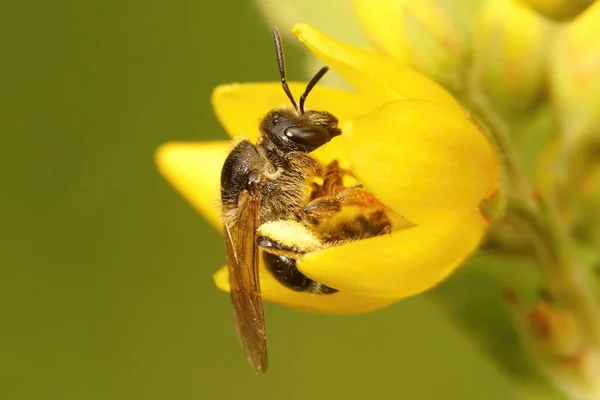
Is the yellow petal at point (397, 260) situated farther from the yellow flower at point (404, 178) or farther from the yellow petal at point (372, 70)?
the yellow petal at point (372, 70)

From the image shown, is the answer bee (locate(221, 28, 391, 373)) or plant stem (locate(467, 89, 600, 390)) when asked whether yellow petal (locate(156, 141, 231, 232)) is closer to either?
bee (locate(221, 28, 391, 373))

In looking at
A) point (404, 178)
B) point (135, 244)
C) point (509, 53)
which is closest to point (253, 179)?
point (404, 178)

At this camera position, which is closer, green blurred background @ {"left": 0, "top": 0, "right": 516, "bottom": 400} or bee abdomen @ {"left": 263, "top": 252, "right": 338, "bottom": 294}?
bee abdomen @ {"left": 263, "top": 252, "right": 338, "bottom": 294}

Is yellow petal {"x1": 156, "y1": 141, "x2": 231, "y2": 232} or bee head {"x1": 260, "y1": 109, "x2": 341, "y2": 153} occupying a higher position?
bee head {"x1": 260, "y1": 109, "x2": 341, "y2": 153}

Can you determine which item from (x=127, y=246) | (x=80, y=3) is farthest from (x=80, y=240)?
(x=80, y=3)

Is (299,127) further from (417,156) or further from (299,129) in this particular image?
(417,156)

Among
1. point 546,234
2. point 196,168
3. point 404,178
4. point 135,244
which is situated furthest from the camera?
point 135,244

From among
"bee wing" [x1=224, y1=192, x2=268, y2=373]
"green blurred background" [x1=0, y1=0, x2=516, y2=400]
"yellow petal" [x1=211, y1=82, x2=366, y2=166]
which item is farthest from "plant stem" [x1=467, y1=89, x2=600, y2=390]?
"green blurred background" [x1=0, y1=0, x2=516, y2=400]
